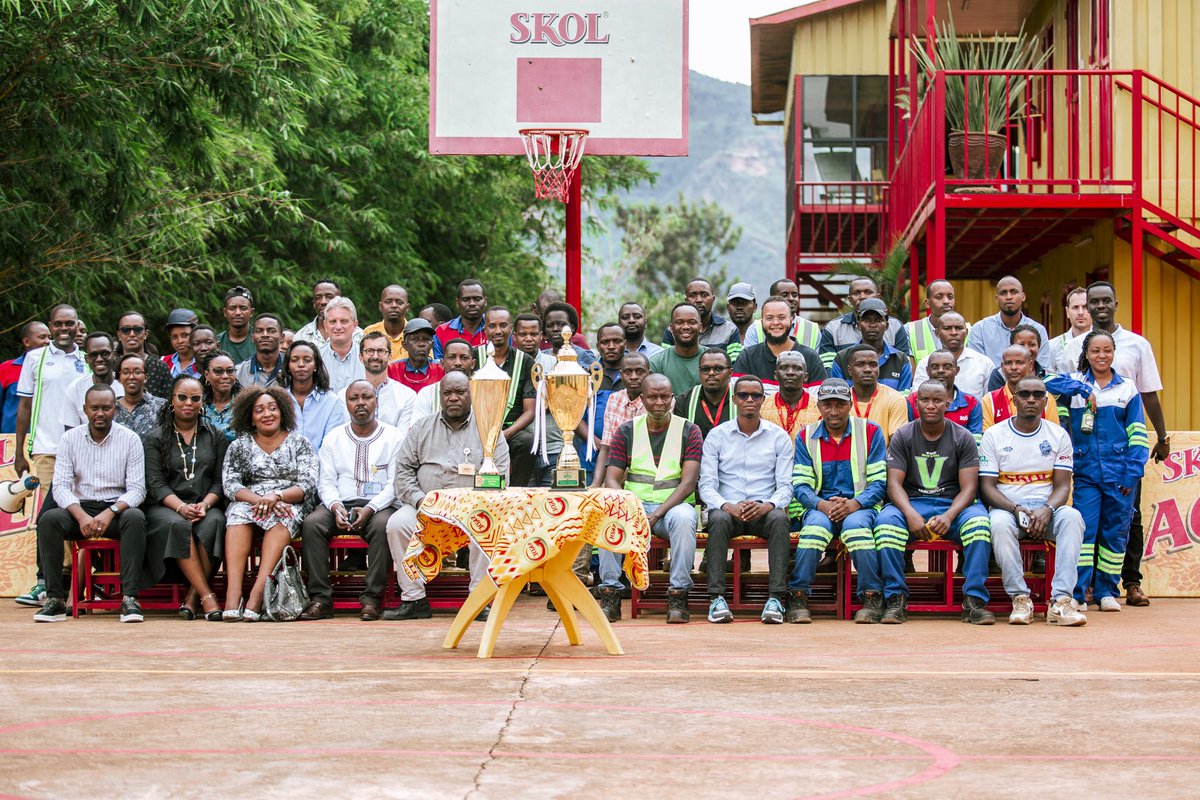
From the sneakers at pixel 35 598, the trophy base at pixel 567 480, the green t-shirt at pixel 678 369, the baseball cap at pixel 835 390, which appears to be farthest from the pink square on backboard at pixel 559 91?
the trophy base at pixel 567 480

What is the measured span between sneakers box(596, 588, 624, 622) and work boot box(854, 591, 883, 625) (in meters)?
1.52

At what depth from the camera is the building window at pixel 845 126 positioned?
27891 millimetres

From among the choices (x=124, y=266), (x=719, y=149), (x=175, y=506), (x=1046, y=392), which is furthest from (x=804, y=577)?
(x=719, y=149)

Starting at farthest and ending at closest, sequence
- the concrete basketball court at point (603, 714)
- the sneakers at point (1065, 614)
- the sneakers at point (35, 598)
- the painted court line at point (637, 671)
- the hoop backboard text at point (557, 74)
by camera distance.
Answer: the hoop backboard text at point (557, 74)
the sneakers at point (35, 598)
the sneakers at point (1065, 614)
the painted court line at point (637, 671)
the concrete basketball court at point (603, 714)

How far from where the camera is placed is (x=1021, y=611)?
10180mm

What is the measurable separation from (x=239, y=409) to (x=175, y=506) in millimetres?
758

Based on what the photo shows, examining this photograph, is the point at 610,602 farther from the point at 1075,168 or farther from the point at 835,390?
the point at 1075,168

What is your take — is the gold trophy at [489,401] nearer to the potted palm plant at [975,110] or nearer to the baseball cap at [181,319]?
the baseball cap at [181,319]

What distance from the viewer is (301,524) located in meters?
10.6

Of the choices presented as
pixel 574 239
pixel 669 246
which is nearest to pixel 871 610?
pixel 574 239

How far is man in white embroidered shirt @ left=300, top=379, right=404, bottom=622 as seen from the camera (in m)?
10.5

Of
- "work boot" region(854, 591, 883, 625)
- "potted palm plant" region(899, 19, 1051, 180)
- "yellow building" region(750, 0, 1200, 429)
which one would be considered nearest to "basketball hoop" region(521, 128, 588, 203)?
"yellow building" region(750, 0, 1200, 429)

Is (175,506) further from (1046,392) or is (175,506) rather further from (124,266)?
(124,266)

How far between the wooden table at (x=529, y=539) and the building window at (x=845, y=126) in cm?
2008
